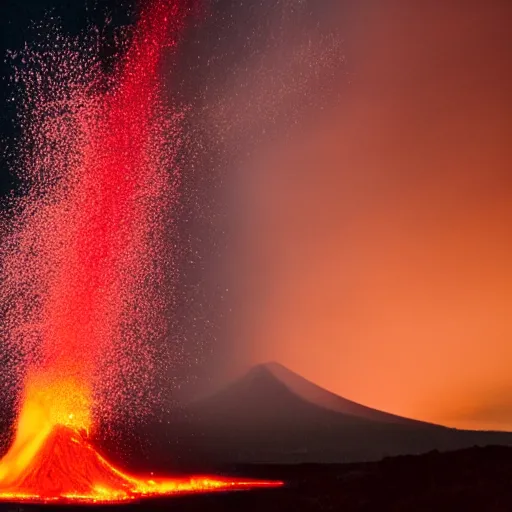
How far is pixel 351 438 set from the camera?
4811 inches

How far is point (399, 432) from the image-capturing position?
419 feet

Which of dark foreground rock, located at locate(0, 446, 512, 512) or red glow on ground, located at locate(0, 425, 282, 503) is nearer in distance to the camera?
dark foreground rock, located at locate(0, 446, 512, 512)

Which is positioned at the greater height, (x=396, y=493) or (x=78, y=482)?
(x=78, y=482)

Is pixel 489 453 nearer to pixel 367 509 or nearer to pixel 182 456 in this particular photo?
pixel 367 509

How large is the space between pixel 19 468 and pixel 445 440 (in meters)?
89.9

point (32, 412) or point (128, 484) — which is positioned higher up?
point (32, 412)

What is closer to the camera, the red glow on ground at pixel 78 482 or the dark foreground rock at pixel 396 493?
the dark foreground rock at pixel 396 493

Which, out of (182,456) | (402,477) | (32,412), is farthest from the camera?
(182,456)

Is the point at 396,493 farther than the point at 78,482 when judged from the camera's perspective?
No

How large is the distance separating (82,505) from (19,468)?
11.2 meters

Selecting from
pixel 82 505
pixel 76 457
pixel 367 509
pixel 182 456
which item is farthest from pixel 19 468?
pixel 182 456

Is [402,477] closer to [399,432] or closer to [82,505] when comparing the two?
[82,505]

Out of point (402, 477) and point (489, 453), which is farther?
point (489, 453)

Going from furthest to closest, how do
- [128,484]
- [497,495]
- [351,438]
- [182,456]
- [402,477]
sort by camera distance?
[351,438], [182,456], [128,484], [402,477], [497,495]
